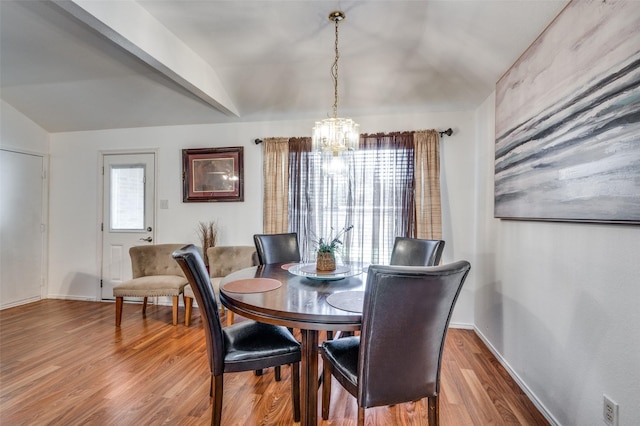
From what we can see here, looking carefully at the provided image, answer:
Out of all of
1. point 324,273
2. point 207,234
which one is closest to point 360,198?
point 324,273

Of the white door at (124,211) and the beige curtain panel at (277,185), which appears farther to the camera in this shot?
the white door at (124,211)

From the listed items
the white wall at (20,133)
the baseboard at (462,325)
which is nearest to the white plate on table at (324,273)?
the baseboard at (462,325)

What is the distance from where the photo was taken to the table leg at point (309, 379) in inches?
58.1

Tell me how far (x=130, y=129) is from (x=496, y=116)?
4.28 meters

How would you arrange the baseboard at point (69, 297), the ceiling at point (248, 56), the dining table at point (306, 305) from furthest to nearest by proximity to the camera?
the baseboard at point (69, 297)
the ceiling at point (248, 56)
the dining table at point (306, 305)

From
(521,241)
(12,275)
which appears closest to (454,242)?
(521,241)

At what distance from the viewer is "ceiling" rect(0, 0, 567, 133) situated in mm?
2068

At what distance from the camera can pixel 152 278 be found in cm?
335

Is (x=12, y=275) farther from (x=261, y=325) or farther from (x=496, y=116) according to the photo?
(x=496, y=116)

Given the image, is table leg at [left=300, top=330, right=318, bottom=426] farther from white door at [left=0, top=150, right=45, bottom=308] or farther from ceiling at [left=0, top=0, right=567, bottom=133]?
white door at [left=0, top=150, right=45, bottom=308]

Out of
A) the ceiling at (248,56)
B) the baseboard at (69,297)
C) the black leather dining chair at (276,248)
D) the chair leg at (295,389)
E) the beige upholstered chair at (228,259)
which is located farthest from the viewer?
the baseboard at (69,297)

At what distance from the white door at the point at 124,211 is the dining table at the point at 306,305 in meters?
2.64

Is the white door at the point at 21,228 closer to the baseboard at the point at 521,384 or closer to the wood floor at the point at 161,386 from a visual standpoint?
the wood floor at the point at 161,386

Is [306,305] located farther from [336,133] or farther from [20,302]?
[20,302]
